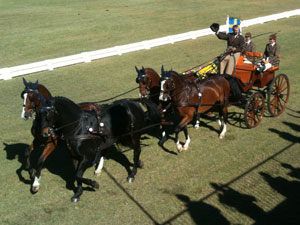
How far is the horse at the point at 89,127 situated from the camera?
23.7ft

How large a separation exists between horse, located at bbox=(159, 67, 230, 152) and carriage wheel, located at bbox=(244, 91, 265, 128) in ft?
2.42

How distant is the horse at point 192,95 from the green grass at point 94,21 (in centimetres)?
1302

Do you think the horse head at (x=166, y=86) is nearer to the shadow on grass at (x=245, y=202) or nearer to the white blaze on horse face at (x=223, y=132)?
the white blaze on horse face at (x=223, y=132)

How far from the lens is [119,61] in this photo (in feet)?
64.4

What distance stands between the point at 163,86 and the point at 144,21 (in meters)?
20.7

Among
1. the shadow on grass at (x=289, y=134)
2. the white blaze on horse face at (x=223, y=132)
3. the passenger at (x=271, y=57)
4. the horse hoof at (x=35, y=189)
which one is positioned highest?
the passenger at (x=271, y=57)

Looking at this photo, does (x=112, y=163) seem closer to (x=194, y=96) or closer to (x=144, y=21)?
(x=194, y=96)

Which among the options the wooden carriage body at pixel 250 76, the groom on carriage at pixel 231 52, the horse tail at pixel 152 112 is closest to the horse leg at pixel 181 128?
the horse tail at pixel 152 112

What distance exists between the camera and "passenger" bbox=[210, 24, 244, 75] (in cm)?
1168

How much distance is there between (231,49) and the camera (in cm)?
1155

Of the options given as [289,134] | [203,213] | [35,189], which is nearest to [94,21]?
[289,134]

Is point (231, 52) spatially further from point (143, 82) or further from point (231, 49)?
point (143, 82)

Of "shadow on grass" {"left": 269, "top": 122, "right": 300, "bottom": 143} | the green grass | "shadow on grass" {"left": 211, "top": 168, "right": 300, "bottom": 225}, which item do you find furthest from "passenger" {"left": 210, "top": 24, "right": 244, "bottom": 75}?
the green grass

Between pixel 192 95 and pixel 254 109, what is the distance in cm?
239
